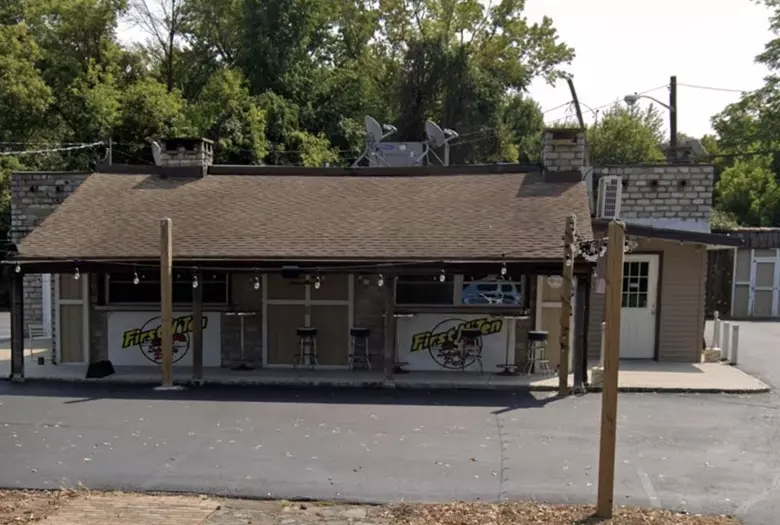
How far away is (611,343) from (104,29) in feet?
102

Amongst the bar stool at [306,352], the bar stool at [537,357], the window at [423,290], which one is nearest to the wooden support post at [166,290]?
the bar stool at [306,352]

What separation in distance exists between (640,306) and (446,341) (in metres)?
4.36

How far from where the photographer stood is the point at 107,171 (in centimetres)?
1521

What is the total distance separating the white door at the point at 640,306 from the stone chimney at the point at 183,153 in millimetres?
9261

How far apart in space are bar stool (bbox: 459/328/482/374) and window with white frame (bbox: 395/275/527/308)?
1.77 ft

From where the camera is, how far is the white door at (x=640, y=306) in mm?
13820

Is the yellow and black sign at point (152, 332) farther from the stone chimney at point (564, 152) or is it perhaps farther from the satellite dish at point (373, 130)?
the satellite dish at point (373, 130)

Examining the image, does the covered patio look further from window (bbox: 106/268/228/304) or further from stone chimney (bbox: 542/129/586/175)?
stone chimney (bbox: 542/129/586/175)

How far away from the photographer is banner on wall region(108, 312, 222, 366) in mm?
12789

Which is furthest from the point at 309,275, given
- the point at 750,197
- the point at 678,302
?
the point at 750,197

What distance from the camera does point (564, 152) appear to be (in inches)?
540

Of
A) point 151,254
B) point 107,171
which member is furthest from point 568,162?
point 107,171

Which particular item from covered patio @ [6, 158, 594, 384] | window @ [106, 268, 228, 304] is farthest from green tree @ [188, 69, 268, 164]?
window @ [106, 268, 228, 304]

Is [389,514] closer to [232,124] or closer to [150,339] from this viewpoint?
[150,339]
